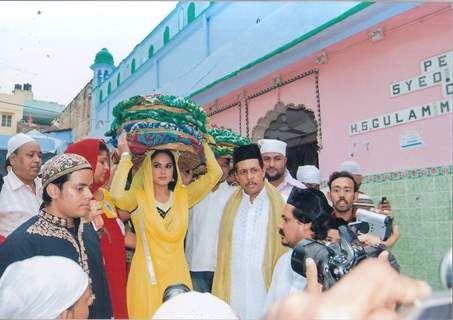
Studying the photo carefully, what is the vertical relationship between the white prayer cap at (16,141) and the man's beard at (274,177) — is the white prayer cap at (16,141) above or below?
above

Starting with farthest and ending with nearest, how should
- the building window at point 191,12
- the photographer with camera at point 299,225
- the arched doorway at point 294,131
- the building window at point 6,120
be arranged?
the building window at point 191,12 → the arched doorway at point 294,131 → the building window at point 6,120 → the photographer with camera at point 299,225

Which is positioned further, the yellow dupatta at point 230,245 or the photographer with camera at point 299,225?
the yellow dupatta at point 230,245

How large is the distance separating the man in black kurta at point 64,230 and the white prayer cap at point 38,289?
0.56m

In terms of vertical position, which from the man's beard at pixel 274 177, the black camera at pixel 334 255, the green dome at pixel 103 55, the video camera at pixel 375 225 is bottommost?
the black camera at pixel 334 255

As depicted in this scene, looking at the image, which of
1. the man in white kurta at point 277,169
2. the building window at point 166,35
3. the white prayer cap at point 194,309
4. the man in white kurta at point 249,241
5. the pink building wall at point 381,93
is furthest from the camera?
the building window at point 166,35

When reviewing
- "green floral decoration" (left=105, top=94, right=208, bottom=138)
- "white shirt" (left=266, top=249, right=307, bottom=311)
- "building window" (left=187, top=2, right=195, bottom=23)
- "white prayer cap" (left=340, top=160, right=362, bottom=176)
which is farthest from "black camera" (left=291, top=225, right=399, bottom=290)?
"building window" (left=187, top=2, right=195, bottom=23)

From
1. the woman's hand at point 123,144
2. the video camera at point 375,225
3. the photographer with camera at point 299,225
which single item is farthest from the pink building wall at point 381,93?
the woman's hand at point 123,144

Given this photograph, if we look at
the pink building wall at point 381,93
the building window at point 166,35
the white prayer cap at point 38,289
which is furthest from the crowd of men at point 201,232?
the building window at point 166,35

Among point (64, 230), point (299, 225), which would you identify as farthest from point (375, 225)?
point (64, 230)

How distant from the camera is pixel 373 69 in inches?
143

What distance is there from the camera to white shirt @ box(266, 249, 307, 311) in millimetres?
1740

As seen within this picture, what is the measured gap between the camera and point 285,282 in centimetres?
183

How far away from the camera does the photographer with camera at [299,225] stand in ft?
6.13

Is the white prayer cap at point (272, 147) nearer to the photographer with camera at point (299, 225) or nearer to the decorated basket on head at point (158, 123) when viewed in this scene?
the decorated basket on head at point (158, 123)
